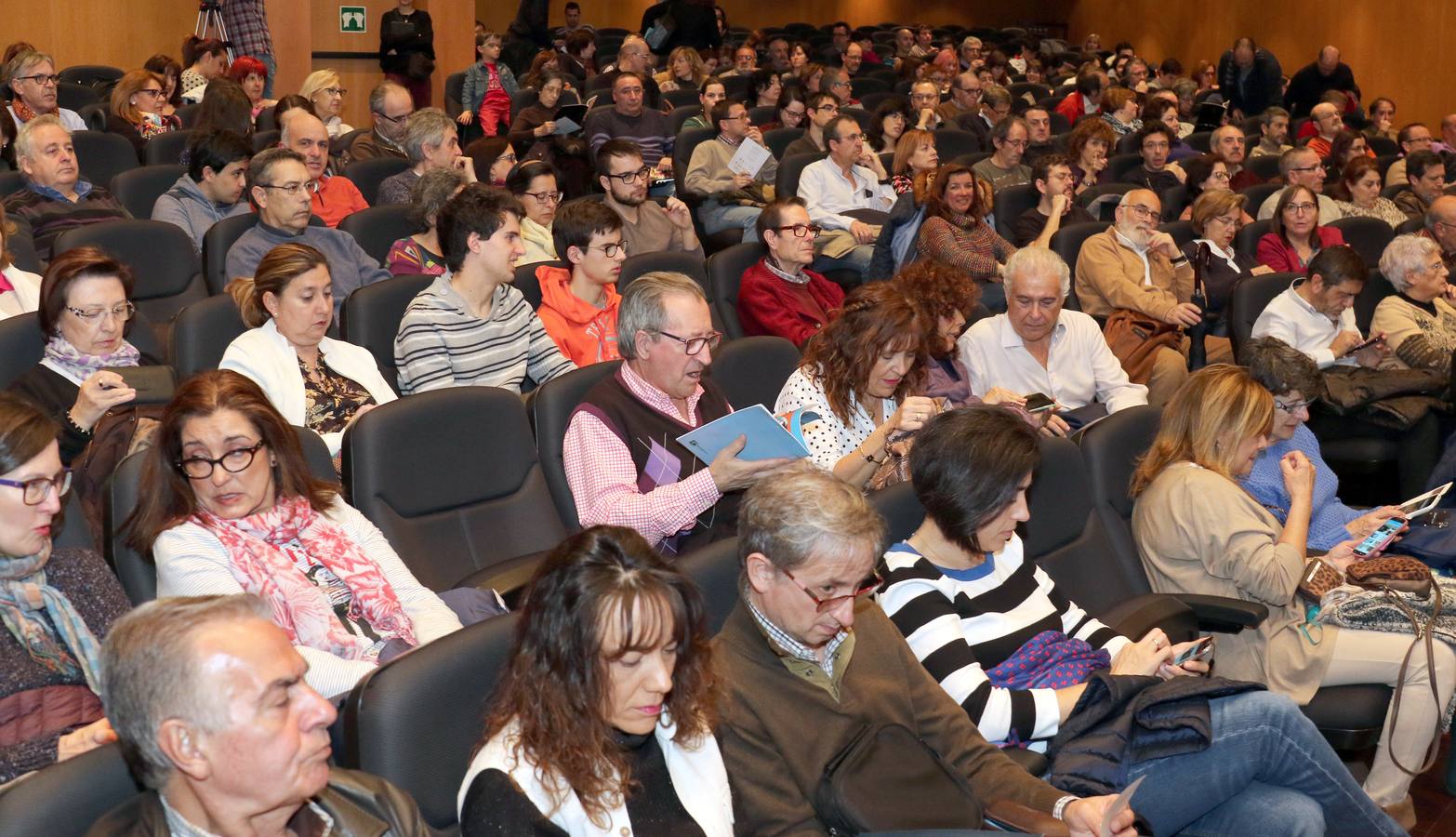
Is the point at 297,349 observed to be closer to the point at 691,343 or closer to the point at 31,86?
the point at 691,343

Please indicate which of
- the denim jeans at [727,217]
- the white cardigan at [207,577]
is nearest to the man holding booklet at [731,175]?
the denim jeans at [727,217]

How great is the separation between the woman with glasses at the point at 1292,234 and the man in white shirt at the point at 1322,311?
1.10m

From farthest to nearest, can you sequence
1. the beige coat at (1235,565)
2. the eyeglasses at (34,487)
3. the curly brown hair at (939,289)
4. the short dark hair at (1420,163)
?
1. the short dark hair at (1420,163)
2. the curly brown hair at (939,289)
3. the beige coat at (1235,565)
4. the eyeglasses at (34,487)

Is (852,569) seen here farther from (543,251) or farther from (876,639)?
(543,251)

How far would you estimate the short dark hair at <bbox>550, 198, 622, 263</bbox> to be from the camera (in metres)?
4.28

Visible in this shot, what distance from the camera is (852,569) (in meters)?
2.19

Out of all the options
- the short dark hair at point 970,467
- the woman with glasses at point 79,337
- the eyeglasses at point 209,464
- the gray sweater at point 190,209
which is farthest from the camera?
the gray sweater at point 190,209

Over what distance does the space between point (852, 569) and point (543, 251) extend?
130 inches

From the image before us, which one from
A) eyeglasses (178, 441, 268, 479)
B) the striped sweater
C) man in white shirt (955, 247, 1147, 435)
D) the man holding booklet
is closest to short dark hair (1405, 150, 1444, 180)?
the man holding booklet

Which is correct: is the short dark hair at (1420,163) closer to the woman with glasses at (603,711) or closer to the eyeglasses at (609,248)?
the eyeglasses at (609,248)

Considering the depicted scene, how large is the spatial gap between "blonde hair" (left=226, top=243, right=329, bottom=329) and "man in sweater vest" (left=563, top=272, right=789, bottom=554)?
2.91 feet

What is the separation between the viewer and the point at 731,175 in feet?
22.8

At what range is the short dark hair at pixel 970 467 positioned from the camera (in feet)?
8.49

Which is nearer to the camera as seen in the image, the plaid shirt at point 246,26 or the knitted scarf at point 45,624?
the knitted scarf at point 45,624
